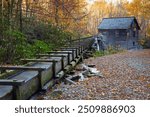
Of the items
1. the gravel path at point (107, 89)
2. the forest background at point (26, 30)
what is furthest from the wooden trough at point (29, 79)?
the forest background at point (26, 30)

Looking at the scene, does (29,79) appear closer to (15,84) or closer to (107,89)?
(15,84)

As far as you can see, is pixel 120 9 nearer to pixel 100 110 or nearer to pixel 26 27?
pixel 26 27

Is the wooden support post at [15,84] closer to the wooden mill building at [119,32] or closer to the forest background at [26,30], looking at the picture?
the forest background at [26,30]

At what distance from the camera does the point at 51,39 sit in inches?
719

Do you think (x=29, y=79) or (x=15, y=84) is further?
(x=29, y=79)

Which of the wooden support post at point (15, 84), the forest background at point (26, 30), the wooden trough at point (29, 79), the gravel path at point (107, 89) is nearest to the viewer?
the wooden support post at point (15, 84)

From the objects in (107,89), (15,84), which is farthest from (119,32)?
(15,84)

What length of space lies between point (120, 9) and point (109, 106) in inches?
2859

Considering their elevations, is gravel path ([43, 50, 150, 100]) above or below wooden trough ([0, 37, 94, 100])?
below

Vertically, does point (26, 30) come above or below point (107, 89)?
above

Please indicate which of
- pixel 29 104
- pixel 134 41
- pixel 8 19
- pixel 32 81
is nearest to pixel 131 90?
pixel 32 81

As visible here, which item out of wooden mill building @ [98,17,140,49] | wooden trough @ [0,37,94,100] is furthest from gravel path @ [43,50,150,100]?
wooden mill building @ [98,17,140,49]

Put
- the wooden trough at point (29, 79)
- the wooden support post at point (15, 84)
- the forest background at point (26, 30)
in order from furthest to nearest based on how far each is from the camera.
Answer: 1. the forest background at point (26, 30)
2. the wooden trough at point (29, 79)
3. the wooden support post at point (15, 84)

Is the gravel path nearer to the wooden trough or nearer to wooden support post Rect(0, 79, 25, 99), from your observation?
the wooden trough
